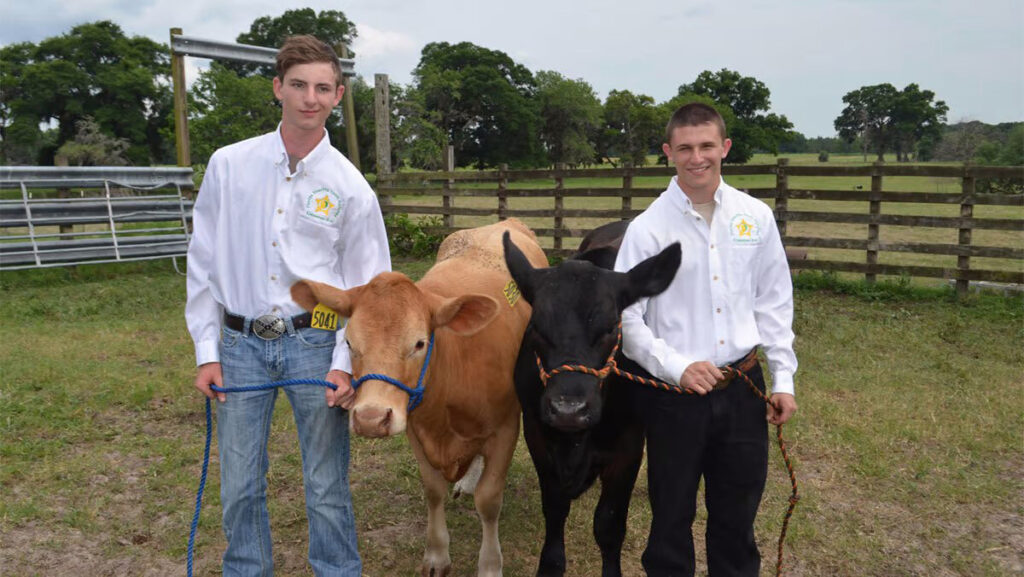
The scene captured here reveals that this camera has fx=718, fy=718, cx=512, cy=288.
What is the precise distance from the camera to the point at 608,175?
1223 centimetres

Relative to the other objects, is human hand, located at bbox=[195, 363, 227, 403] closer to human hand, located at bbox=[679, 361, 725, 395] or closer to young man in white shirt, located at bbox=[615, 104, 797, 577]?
young man in white shirt, located at bbox=[615, 104, 797, 577]

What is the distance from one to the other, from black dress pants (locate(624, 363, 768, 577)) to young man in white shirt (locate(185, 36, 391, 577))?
120 cm

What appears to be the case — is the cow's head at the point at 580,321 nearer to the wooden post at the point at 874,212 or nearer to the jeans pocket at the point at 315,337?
the jeans pocket at the point at 315,337

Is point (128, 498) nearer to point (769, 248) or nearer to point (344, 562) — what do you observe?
point (344, 562)

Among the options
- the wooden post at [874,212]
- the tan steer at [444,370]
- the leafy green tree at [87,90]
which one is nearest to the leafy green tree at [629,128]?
the leafy green tree at [87,90]

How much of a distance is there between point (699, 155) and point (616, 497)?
5.32ft

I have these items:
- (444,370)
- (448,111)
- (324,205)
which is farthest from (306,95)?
(448,111)

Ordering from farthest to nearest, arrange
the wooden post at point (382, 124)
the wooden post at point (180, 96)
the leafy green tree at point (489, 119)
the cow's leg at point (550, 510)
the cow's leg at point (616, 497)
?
the leafy green tree at point (489, 119)
the wooden post at point (382, 124)
the wooden post at point (180, 96)
the cow's leg at point (550, 510)
the cow's leg at point (616, 497)

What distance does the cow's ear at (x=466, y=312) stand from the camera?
2830mm

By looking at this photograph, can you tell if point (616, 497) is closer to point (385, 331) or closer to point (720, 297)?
point (720, 297)

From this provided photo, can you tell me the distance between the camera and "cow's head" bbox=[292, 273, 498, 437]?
2480 millimetres

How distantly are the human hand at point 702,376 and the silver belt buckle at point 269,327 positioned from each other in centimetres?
147

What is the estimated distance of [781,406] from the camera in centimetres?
266

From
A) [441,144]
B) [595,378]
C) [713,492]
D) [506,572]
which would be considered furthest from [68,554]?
[441,144]
